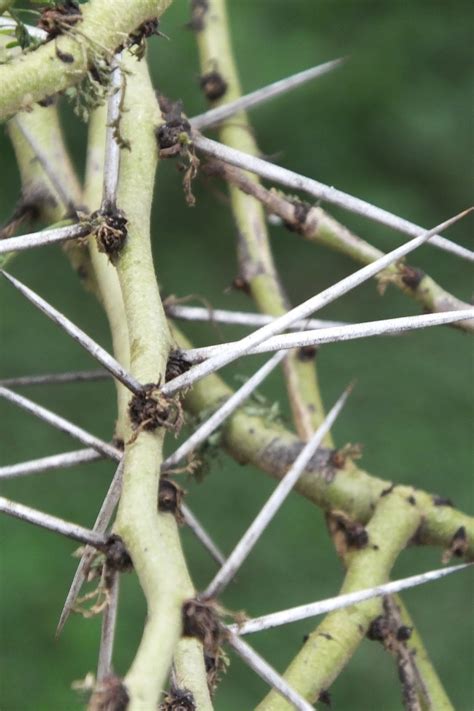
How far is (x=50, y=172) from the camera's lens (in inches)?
46.6

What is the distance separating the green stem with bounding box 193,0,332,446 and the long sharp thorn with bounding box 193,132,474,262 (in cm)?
27

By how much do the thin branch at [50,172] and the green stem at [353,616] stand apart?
435mm

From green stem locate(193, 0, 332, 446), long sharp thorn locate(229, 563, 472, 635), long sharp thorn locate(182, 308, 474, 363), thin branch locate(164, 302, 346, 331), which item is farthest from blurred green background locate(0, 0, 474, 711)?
long sharp thorn locate(182, 308, 474, 363)

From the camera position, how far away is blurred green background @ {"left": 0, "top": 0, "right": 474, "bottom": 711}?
199cm

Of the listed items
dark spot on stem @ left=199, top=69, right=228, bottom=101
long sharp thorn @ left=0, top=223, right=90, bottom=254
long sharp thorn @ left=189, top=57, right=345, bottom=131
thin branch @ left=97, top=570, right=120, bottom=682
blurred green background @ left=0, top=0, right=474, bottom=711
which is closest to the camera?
thin branch @ left=97, top=570, right=120, bottom=682

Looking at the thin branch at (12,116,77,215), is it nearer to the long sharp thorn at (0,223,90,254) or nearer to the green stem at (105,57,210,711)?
the green stem at (105,57,210,711)

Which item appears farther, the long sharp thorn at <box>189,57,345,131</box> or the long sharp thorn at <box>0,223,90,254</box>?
the long sharp thorn at <box>189,57,345,131</box>

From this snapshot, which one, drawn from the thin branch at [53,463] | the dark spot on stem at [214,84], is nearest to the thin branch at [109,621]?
the thin branch at [53,463]

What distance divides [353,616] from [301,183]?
37 centimetres

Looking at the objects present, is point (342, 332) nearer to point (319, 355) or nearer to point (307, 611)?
point (307, 611)

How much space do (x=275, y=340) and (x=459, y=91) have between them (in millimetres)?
2071

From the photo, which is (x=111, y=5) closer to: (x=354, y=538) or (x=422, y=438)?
(x=354, y=538)

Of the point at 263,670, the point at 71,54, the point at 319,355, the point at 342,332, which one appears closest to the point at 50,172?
the point at 71,54

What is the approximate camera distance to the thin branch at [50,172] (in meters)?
1.18
